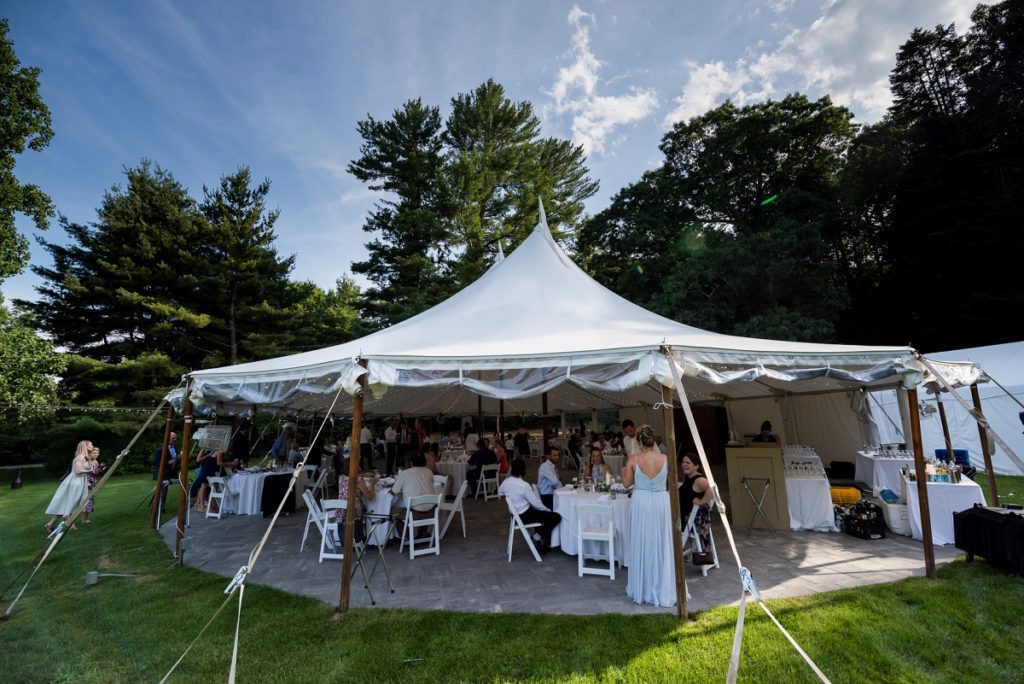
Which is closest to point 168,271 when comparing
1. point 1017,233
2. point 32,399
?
point 32,399

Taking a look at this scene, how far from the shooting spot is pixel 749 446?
6770mm

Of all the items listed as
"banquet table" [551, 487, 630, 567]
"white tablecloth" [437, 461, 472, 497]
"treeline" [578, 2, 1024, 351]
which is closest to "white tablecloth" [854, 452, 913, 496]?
"banquet table" [551, 487, 630, 567]

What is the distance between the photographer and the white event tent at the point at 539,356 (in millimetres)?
4379

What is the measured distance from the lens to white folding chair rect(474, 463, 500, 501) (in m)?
9.46

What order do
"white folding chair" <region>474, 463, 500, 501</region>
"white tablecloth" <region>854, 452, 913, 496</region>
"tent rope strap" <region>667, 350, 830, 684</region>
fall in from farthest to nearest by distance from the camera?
"white folding chair" <region>474, 463, 500, 501</region> → "white tablecloth" <region>854, 452, 913, 496</region> → "tent rope strap" <region>667, 350, 830, 684</region>

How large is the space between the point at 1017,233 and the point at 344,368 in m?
22.4

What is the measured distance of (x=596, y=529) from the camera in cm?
500

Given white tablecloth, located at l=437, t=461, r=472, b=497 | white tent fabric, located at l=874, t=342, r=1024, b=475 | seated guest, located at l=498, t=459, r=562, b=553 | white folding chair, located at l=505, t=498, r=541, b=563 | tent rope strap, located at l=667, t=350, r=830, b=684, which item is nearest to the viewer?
tent rope strap, located at l=667, t=350, r=830, b=684

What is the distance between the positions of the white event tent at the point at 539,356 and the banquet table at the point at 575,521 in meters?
1.37

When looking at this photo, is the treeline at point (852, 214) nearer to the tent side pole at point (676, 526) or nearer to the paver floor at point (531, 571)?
the paver floor at point (531, 571)

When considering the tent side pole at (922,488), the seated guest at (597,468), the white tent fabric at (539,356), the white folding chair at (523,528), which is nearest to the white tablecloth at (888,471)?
the white tent fabric at (539,356)

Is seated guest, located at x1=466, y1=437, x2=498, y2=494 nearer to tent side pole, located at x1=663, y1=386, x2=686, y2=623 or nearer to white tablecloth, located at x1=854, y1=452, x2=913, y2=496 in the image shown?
tent side pole, located at x1=663, y1=386, x2=686, y2=623

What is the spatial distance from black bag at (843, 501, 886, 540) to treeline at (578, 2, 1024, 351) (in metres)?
9.74

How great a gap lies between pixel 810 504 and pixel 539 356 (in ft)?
16.3
